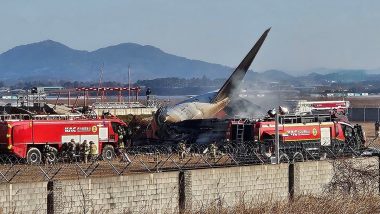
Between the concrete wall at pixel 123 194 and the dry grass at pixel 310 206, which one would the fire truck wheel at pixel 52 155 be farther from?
the dry grass at pixel 310 206

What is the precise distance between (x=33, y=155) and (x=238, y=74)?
21.6 metres

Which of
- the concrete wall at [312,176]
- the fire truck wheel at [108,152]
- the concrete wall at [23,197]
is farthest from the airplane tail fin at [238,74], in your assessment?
the concrete wall at [23,197]

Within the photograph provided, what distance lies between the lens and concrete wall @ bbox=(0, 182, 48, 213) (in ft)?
70.4

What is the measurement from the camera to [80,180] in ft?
75.4

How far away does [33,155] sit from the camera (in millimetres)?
40719

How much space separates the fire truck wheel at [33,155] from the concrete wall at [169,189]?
15.5 m

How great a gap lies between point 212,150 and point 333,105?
45.6 meters

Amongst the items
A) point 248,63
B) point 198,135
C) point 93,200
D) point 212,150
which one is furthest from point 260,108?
point 93,200

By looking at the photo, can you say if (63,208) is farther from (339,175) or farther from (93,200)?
(339,175)

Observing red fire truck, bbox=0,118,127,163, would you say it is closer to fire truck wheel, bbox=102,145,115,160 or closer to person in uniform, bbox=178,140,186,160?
fire truck wheel, bbox=102,145,115,160

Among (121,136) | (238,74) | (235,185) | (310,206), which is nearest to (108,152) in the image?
(121,136)

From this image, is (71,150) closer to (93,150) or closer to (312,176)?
(93,150)

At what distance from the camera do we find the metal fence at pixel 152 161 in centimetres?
3081

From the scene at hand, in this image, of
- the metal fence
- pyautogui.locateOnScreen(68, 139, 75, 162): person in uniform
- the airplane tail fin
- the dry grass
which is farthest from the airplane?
the dry grass
